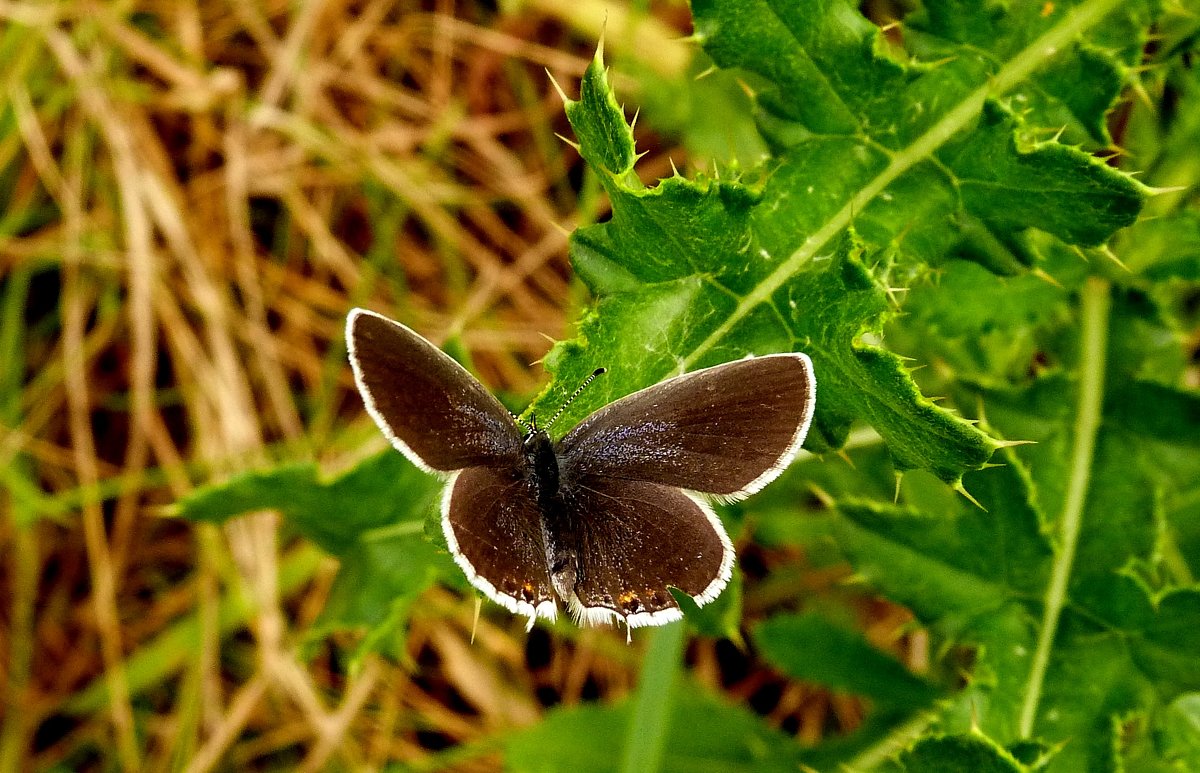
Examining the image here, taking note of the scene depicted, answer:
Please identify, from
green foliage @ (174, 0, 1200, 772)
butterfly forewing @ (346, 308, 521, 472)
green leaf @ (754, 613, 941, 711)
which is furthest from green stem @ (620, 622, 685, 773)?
butterfly forewing @ (346, 308, 521, 472)

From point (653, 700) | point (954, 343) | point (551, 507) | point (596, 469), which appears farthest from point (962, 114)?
point (653, 700)

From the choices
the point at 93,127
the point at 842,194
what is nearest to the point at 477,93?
the point at 93,127

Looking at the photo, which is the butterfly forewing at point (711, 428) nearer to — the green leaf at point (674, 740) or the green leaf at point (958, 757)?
the green leaf at point (958, 757)

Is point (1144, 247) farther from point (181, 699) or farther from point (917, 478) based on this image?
point (181, 699)

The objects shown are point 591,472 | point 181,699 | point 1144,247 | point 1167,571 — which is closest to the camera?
point 591,472

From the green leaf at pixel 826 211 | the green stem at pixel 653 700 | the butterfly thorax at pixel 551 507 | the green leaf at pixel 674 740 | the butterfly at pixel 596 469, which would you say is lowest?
the green leaf at pixel 674 740

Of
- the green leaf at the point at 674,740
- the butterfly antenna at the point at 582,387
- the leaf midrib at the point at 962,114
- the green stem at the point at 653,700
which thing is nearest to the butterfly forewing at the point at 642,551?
the butterfly antenna at the point at 582,387

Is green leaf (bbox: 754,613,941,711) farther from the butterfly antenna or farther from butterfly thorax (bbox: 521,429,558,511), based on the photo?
the butterfly antenna
